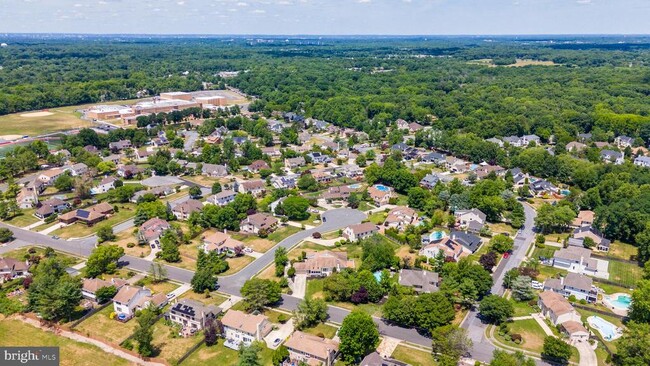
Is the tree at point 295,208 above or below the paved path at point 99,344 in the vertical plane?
above

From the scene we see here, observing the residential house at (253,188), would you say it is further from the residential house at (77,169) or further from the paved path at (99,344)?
the paved path at (99,344)

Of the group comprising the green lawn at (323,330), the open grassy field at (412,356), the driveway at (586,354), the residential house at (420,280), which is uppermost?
the residential house at (420,280)

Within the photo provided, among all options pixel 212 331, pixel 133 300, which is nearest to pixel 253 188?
pixel 133 300

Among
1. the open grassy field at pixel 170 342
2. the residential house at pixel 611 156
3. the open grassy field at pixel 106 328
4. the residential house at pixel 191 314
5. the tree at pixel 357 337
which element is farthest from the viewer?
the residential house at pixel 611 156

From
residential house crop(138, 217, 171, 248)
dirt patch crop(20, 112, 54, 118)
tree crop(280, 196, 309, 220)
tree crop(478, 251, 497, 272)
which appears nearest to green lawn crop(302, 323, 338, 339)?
tree crop(478, 251, 497, 272)

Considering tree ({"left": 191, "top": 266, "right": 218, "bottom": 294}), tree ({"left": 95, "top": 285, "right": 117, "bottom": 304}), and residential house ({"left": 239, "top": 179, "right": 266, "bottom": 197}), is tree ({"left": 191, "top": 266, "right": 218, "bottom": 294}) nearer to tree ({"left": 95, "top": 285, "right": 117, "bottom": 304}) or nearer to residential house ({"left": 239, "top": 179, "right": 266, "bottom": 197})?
tree ({"left": 95, "top": 285, "right": 117, "bottom": 304})

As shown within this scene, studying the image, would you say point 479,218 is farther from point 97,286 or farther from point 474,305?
point 97,286

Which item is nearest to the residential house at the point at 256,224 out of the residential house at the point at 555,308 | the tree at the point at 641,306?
the residential house at the point at 555,308
